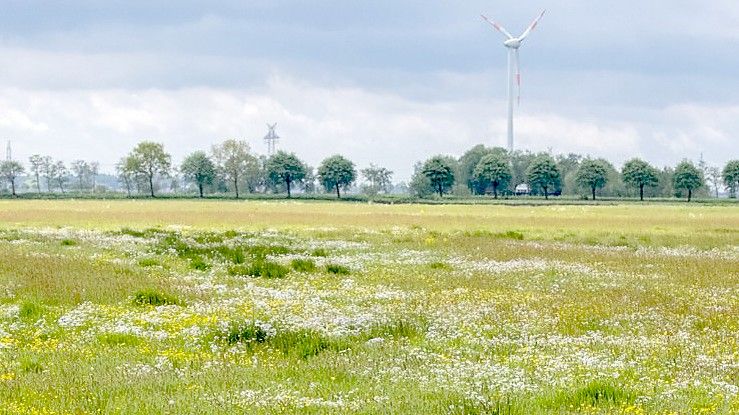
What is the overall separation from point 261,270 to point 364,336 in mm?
11696

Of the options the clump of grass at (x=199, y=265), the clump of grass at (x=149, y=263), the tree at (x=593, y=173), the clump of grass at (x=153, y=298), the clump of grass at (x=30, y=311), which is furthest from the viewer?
the tree at (x=593, y=173)

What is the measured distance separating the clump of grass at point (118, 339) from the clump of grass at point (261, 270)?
10506 millimetres

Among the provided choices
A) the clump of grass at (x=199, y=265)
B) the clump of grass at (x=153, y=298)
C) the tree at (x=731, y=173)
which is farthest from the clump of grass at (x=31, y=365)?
the tree at (x=731, y=173)

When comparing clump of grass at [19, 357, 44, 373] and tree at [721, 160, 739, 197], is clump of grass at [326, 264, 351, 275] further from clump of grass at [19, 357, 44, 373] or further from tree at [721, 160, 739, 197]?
tree at [721, 160, 739, 197]

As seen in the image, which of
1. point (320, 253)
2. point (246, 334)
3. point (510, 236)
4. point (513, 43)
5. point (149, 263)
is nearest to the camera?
point (246, 334)

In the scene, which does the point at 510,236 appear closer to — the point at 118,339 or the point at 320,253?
the point at 320,253

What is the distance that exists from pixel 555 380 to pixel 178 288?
43.2ft

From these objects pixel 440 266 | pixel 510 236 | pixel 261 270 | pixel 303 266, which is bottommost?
pixel 510 236

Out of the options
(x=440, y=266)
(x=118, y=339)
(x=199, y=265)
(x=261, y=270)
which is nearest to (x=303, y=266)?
(x=261, y=270)

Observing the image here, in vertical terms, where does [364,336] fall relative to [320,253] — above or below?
above

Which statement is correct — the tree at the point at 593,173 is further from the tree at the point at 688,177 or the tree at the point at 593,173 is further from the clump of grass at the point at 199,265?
the clump of grass at the point at 199,265

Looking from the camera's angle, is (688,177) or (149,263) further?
(688,177)

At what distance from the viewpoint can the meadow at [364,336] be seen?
1002cm

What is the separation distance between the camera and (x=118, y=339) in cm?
1417
